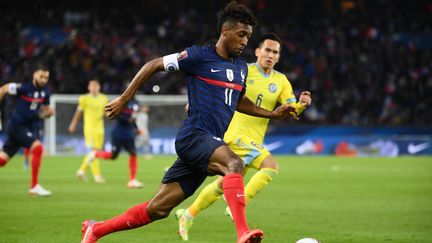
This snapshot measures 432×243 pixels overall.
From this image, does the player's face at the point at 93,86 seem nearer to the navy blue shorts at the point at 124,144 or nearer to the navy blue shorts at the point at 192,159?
the navy blue shorts at the point at 124,144

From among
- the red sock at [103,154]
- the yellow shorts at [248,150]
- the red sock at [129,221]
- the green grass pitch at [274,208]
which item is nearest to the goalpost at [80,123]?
the green grass pitch at [274,208]

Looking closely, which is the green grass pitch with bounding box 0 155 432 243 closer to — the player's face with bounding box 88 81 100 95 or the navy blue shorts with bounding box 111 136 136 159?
the navy blue shorts with bounding box 111 136 136 159

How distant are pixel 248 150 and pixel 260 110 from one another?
2.44 m

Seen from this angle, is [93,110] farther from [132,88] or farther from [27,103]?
[132,88]

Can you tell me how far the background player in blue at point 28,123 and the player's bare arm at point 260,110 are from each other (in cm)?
753

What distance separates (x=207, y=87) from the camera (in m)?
6.85

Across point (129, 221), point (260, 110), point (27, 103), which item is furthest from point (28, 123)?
point (129, 221)

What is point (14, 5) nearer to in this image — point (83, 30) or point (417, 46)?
point (83, 30)

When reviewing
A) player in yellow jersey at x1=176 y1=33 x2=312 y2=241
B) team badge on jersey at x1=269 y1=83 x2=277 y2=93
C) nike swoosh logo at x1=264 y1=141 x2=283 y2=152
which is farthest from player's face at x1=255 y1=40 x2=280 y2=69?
nike swoosh logo at x1=264 y1=141 x2=283 y2=152

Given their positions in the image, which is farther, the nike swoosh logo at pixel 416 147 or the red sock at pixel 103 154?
the nike swoosh logo at pixel 416 147

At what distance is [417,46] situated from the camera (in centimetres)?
3909

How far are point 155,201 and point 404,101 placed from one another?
29.7 metres

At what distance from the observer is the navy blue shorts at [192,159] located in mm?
6590

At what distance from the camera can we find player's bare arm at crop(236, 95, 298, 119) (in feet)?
25.1
